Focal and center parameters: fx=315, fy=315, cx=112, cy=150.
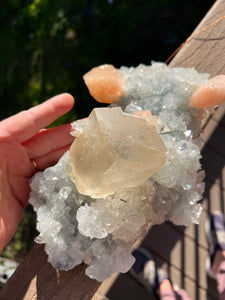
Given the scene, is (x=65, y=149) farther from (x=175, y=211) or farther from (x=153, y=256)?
(x=153, y=256)

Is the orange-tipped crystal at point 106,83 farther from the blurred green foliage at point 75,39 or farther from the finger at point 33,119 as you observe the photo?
the blurred green foliage at point 75,39

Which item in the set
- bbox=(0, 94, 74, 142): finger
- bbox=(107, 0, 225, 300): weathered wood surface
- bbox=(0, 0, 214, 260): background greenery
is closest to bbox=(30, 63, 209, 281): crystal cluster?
bbox=(0, 94, 74, 142): finger

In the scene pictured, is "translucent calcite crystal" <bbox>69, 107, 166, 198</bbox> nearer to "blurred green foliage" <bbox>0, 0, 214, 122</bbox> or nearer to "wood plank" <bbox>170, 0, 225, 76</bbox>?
"wood plank" <bbox>170, 0, 225, 76</bbox>

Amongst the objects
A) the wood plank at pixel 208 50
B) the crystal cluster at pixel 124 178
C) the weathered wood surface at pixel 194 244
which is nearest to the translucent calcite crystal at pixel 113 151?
the crystal cluster at pixel 124 178

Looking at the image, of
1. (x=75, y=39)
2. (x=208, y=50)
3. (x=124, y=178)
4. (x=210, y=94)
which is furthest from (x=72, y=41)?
(x=124, y=178)

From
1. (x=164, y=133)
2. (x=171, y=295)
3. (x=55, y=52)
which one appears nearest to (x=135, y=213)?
(x=164, y=133)

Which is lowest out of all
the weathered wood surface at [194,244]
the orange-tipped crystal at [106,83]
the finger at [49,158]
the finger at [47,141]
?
the weathered wood surface at [194,244]

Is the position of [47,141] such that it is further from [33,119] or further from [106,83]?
[106,83]

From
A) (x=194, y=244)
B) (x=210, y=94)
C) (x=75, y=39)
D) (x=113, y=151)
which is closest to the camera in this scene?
(x=113, y=151)
